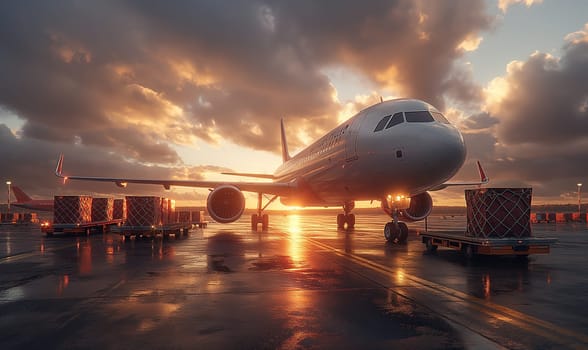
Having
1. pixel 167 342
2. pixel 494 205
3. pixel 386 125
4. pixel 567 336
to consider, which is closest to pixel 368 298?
pixel 567 336

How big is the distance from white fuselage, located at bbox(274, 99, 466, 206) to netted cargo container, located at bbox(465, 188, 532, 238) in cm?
172

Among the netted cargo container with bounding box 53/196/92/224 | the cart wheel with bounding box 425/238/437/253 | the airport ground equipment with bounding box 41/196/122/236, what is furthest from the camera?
the netted cargo container with bounding box 53/196/92/224

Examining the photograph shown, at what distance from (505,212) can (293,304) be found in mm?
8074

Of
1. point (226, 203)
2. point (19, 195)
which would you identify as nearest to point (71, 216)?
point (226, 203)

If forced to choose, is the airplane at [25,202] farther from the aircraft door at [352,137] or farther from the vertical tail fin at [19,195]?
the aircraft door at [352,137]

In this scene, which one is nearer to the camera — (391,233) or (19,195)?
(391,233)

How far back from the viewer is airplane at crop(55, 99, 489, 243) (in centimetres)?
1270

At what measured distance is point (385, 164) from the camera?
45.1 feet

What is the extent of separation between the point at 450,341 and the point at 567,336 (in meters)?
1.34

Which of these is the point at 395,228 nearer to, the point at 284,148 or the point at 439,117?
the point at 439,117

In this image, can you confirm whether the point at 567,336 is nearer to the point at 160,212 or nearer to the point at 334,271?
the point at 334,271

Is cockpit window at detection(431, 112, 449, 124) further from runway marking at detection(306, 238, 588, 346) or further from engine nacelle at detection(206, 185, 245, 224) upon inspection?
engine nacelle at detection(206, 185, 245, 224)

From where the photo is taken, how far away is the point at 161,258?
11336 millimetres

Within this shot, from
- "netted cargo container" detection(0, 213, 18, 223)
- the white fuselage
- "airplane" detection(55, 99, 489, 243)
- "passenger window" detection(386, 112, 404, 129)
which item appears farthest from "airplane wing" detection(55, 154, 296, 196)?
"netted cargo container" detection(0, 213, 18, 223)
